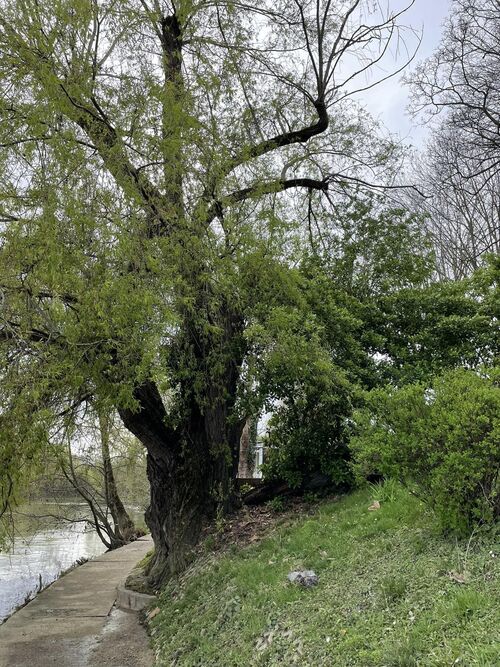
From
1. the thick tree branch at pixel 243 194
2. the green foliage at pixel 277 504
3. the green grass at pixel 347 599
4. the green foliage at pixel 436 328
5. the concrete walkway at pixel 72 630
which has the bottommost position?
the concrete walkway at pixel 72 630

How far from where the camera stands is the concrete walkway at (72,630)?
20.5 feet

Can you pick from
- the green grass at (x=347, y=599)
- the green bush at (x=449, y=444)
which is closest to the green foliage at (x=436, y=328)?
the green grass at (x=347, y=599)

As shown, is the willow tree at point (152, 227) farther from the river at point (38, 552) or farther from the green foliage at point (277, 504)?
the river at point (38, 552)

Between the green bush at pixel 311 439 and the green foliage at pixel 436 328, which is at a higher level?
the green foliage at pixel 436 328

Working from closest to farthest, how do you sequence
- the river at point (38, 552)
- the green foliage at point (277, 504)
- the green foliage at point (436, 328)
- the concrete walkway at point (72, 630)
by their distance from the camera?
1. the concrete walkway at point (72, 630)
2. the green foliage at point (277, 504)
3. the green foliage at point (436, 328)
4. the river at point (38, 552)

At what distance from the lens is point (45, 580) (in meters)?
13.2

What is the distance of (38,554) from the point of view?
1767 cm

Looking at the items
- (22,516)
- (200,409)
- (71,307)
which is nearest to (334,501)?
(200,409)

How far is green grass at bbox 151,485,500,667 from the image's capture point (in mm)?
3391

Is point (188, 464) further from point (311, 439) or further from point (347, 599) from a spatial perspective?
point (347, 599)

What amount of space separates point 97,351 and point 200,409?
11.2 feet

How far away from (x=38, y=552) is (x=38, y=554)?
1.27 feet

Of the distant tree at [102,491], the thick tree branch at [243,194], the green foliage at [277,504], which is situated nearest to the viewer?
the thick tree branch at [243,194]

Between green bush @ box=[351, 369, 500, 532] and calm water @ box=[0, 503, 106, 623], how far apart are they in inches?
310
